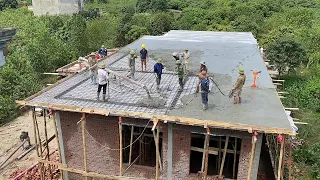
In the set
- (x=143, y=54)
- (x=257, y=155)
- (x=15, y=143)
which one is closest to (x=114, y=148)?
(x=257, y=155)

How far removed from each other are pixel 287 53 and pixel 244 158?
1848 cm

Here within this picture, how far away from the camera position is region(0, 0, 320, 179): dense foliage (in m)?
24.4

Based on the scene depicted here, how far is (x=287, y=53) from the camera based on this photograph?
90.7 feet

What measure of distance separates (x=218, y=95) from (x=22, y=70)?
78.4 ft

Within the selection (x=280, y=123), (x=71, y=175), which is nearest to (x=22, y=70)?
(x=71, y=175)

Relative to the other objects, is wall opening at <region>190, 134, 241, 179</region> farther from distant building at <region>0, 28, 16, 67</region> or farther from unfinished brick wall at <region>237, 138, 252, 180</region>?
distant building at <region>0, 28, 16, 67</region>

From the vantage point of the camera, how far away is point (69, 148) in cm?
1409

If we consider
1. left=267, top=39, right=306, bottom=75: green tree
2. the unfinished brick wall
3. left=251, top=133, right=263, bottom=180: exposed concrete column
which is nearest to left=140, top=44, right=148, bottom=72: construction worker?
the unfinished brick wall

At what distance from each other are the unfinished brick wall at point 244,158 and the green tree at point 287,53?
713 inches

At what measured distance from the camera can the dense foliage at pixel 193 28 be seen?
2439cm

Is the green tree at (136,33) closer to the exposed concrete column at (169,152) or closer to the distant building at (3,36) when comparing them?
the exposed concrete column at (169,152)

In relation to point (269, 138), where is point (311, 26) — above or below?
above

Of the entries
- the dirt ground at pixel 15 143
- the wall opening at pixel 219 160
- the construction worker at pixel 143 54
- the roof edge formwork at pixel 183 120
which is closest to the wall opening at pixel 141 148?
the wall opening at pixel 219 160

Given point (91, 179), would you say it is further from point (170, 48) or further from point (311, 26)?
point (311, 26)
